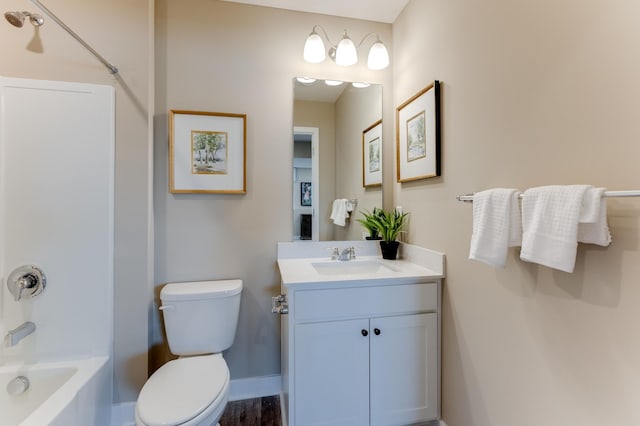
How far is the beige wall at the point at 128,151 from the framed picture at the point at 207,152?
15cm

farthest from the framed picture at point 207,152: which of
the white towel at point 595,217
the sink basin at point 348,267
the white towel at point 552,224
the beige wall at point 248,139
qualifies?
the white towel at point 595,217

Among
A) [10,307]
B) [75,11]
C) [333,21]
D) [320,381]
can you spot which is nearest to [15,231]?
[10,307]

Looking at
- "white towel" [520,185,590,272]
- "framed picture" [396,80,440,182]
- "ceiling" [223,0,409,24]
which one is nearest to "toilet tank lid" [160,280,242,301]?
"framed picture" [396,80,440,182]

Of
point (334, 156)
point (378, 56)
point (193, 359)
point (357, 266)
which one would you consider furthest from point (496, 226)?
point (193, 359)

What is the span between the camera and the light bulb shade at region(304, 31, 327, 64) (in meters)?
1.81

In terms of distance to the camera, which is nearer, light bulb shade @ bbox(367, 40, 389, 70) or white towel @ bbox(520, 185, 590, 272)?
white towel @ bbox(520, 185, 590, 272)

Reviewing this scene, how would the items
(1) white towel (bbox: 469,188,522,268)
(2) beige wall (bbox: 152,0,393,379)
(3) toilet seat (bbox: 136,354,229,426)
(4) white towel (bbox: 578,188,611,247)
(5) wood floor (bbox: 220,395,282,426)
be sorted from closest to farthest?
(4) white towel (bbox: 578,188,611,247)
(1) white towel (bbox: 469,188,522,268)
(3) toilet seat (bbox: 136,354,229,426)
(5) wood floor (bbox: 220,395,282,426)
(2) beige wall (bbox: 152,0,393,379)

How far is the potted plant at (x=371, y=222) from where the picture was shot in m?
1.96

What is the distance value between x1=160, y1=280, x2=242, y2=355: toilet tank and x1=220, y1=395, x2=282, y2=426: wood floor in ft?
1.41

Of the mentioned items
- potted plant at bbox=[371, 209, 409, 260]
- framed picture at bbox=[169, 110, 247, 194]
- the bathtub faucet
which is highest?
framed picture at bbox=[169, 110, 247, 194]

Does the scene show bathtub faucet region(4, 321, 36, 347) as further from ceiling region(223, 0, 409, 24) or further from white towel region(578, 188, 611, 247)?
white towel region(578, 188, 611, 247)

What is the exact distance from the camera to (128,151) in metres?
1.65

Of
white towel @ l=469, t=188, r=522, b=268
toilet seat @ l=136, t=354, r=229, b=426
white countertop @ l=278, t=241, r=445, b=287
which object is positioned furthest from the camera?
white countertop @ l=278, t=241, r=445, b=287

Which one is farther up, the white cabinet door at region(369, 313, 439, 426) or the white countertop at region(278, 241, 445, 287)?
the white countertop at region(278, 241, 445, 287)
